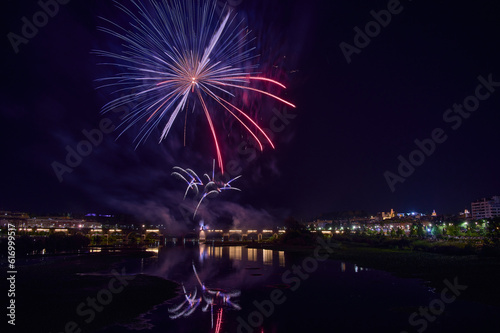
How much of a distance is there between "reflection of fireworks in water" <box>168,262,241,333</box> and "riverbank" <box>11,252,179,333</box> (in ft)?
5.58

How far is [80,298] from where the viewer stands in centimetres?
2106

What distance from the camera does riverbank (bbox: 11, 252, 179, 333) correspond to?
16531 mm

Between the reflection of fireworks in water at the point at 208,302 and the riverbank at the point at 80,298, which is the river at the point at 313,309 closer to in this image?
the reflection of fireworks in water at the point at 208,302

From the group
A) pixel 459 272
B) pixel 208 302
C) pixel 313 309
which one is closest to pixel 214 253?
pixel 459 272

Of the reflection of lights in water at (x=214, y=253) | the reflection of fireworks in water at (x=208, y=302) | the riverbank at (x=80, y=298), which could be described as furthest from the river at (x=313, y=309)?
the reflection of lights in water at (x=214, y=253)

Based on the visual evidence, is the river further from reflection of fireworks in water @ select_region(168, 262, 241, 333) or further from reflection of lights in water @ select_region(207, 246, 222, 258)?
reflection of lights in water @ select_region(207, 246, 222, 258)

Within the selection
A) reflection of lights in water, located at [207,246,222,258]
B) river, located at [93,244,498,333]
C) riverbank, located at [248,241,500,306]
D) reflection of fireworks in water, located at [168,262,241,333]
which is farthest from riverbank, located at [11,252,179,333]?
reflection of lights in water, located at [207,246,222,258]

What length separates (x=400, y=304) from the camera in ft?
72.3

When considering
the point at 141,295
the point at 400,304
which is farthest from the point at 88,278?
the point at 400,304

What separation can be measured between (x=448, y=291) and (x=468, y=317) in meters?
7.36

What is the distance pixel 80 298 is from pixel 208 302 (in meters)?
8.31

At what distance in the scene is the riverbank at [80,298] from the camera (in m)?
16.5

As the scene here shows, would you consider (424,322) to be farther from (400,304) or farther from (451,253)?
(451,253)

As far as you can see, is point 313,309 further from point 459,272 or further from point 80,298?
point 459,272
